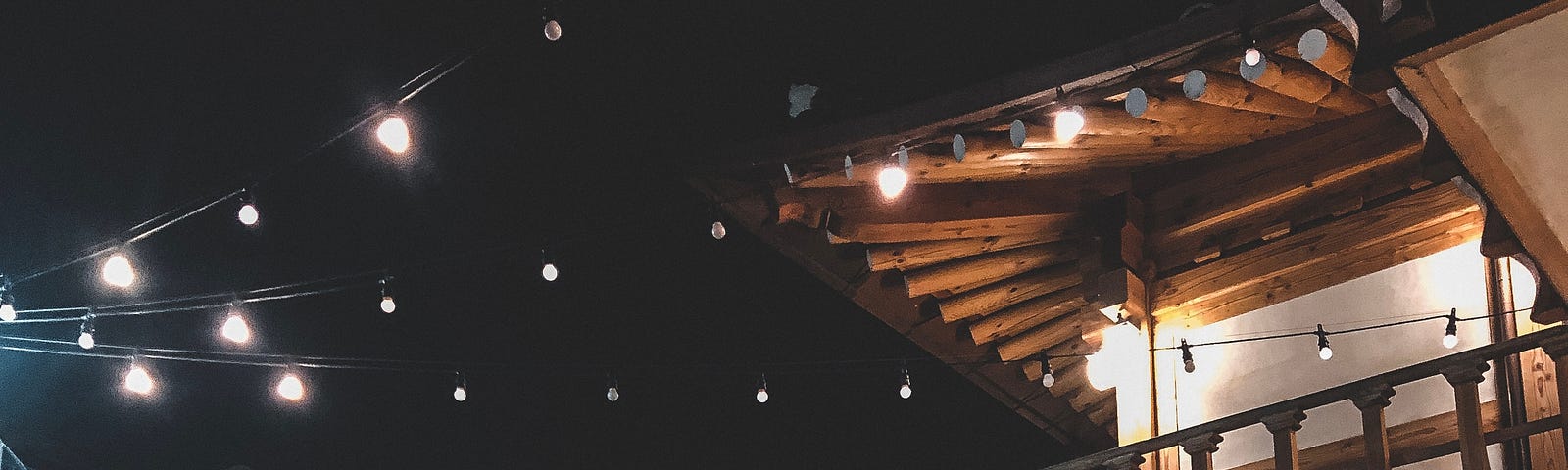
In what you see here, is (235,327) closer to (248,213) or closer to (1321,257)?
(248,213)

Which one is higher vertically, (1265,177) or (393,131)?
(1265,177)

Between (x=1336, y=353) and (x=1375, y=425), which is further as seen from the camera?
(x=1336, y=353)

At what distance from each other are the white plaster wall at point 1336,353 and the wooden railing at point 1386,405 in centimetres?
127

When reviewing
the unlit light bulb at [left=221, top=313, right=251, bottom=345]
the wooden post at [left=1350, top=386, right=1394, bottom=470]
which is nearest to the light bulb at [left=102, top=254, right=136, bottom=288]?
the unlit light bulb at [left=221, top=313, right=251, bottom=345]

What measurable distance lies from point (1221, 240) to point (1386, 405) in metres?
2.46

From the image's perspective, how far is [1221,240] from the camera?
7.37 meters

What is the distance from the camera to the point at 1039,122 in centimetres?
570

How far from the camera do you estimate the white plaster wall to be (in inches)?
256

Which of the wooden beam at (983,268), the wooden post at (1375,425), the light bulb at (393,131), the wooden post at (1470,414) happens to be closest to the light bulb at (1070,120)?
the wooden post at (1375,425)

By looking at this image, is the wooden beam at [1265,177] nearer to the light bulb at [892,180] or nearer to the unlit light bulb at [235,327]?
the light bulb at [892,180]

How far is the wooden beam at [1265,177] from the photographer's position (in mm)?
6586

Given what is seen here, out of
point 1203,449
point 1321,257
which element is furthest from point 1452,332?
point 1203,449

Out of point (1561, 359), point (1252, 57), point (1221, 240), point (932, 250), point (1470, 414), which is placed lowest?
point (1470, 414)

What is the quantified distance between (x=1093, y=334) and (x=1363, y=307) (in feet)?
4.49
